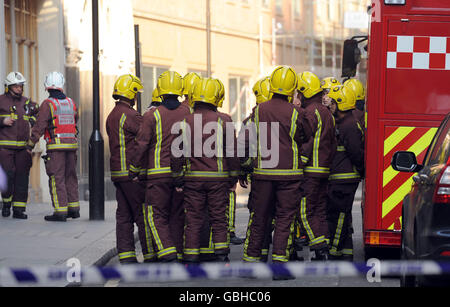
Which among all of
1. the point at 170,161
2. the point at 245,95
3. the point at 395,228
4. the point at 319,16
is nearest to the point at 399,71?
the point at 395,228

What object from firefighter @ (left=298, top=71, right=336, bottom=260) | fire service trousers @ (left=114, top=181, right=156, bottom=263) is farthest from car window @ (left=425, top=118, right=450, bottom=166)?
fire service trousers @ (left=114, top=181, right=156, bottom=263)

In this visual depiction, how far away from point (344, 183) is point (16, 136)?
5711 mm

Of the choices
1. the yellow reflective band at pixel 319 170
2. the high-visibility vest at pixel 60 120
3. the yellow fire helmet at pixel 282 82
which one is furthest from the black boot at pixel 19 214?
the yellow fire helmet at pixel 282 82

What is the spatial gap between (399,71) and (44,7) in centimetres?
1172

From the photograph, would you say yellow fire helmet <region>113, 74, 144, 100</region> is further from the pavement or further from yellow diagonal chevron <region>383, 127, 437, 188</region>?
yellow diagonal chevron <region>383, 127, 437, 188</region>

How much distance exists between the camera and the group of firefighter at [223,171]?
10781mm

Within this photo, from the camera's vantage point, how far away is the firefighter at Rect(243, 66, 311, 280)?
10711 millimetres

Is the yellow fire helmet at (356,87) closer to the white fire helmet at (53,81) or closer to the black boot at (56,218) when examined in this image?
the white fire helmet at (53,81)

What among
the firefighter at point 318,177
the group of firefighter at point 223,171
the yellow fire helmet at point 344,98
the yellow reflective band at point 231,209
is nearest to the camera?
the group of firefighter at point 223,171

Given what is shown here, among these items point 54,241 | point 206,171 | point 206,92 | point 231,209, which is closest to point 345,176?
point 231,209

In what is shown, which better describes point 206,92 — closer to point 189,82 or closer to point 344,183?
point 189,82

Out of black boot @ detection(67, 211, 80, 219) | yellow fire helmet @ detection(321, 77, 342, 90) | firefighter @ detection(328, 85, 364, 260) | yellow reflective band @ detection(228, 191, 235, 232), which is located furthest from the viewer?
black boot @ detection(67, 211, 80, 219)

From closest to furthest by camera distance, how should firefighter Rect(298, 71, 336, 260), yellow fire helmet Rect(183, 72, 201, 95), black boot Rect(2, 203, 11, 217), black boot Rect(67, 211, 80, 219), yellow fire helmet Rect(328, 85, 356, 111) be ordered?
1. firefighter Rect(298, 71, 336, 260)
2. yellow fire helmet Rect(328, 85, 356, 111)
3. yellow fire helmet Rect(183, 72, 201, 95)
4. black boot Rect(67, 211, 80, 219)
5. black boot Rect(2, 203, 11, 217)

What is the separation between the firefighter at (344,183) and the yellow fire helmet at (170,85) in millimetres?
1725
